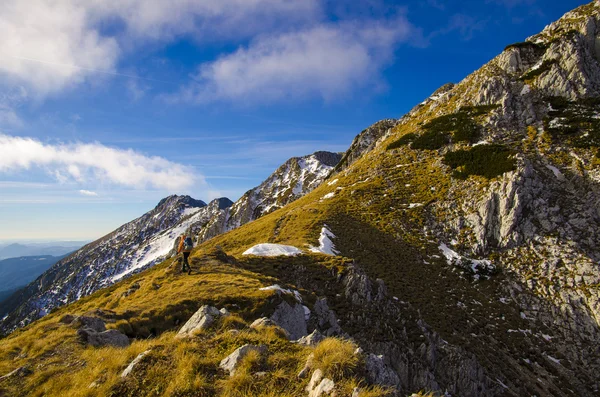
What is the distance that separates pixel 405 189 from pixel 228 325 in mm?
52673

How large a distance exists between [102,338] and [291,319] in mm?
9323

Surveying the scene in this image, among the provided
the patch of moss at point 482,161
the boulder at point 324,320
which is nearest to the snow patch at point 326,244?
the boulder at point 324,320

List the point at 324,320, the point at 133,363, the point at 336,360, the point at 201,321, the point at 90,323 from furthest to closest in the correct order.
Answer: the point at 324,320
the point at 90,323
the point at 201,321
the point at 133,363
the point at 336,360

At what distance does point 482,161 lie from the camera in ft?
178

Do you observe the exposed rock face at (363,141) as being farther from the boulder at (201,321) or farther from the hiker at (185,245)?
the boulder at (201,321)

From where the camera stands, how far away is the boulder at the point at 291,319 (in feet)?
53.2

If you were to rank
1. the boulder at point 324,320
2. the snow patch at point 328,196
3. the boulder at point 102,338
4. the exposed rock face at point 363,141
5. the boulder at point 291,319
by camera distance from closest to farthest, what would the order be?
1. the boulder at point 102,338
2. the boulder at point 291,319
3. the boulder at point 324,320
4. the snow patch at point 328,196
5. the exposed rock face at point 363,141

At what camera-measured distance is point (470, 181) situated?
51844 millimetres

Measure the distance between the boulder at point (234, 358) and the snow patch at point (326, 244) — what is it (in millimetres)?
26357

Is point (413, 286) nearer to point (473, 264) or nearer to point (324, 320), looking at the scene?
point (473, 264)

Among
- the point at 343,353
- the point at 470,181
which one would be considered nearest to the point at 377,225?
the point at 470,181

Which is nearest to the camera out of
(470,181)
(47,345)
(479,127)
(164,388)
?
(164,388)

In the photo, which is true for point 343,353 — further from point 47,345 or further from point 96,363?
point 47,345

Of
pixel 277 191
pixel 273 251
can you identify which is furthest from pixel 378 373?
pixel 277 191
